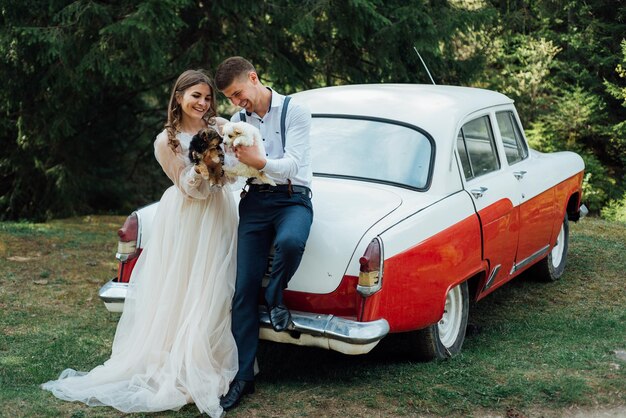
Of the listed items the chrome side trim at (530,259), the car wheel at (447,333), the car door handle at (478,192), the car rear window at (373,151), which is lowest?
the car wheel at (447,333)

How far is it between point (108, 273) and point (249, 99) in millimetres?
4013

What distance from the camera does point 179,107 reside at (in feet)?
16.3

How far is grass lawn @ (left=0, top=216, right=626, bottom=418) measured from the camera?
462 centimetres

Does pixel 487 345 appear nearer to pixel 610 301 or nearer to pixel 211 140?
pixel 610 301

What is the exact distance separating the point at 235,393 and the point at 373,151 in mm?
1956

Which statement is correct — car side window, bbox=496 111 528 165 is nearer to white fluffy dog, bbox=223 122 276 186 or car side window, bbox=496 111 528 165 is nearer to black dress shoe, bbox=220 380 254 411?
white fluffy dog, bbox=223 122 276 186

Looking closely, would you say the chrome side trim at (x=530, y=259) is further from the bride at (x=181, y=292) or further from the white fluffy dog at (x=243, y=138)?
the white fluffy dog at (x=243, y=138)

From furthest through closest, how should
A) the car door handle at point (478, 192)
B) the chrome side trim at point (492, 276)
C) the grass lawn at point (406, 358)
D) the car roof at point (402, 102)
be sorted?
the chrome side trim at point (492, 276)
the car roof at point (402, 102)
the car door handle at point (478, 192)
the grass lawn at point (406, 358)

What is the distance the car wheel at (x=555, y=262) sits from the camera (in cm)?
751

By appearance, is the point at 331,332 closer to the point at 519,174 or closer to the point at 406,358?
the point at 406,358

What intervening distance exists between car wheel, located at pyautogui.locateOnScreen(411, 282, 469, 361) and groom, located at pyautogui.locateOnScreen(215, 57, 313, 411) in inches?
40.4

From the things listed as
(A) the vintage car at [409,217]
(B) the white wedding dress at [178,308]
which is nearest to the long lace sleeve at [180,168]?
(B) the white wedding dress at [178,308]

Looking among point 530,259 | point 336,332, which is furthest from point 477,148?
point 336,332

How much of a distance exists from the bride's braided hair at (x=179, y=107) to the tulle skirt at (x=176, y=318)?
384 mm
